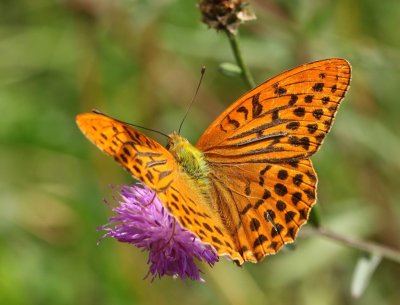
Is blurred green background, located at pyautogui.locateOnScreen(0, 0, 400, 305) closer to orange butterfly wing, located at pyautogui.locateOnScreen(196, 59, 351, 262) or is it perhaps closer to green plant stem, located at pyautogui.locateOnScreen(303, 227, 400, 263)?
green plant stem, located at pyautogui.locateOnScreen(303, 227, 400, 263)

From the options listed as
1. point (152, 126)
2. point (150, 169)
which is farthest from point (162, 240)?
point (152, 126)

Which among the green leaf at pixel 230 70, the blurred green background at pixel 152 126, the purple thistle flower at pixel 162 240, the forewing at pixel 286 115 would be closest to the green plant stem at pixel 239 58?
the green leaf at pixel 230 70

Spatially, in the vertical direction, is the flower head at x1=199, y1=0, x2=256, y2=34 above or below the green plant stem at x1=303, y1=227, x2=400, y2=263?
above

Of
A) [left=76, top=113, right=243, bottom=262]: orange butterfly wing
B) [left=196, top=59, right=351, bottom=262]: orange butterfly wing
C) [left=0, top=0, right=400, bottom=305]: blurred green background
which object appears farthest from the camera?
[left=0, top=0, right=400, bottom=305]: blurred green background

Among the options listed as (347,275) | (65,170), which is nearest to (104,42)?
(65,170)

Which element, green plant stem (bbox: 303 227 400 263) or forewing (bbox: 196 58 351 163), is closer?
forewing (bbox: 196 58 351 163)

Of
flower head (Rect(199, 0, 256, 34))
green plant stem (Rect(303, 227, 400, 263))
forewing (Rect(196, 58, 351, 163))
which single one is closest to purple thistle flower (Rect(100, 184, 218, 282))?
forewing (Rect(196, 58, 351, 163))
